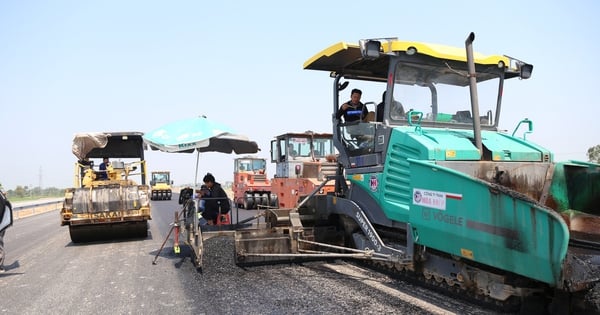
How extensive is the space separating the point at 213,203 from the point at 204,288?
316cm

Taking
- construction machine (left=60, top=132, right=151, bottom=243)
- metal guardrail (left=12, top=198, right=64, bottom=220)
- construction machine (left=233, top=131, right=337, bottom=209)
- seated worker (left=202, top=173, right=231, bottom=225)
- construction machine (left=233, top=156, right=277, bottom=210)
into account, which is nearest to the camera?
seated worker (left=202, top=173, right=231, bottom=225)

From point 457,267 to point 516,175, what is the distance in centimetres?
117

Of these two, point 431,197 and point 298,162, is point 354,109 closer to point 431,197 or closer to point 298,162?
point 431,197

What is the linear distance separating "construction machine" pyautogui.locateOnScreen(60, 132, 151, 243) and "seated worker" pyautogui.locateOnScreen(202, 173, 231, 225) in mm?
2433

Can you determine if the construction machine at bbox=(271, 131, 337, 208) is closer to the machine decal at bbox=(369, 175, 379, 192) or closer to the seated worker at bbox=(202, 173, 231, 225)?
the seated worker at bbox=(202, 173, 231, 225)

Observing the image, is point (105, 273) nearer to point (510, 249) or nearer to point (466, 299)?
point (466, 299)

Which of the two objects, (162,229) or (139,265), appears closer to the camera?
(139,265)

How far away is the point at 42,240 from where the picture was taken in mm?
11312

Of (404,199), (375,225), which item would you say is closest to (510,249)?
(404,199)

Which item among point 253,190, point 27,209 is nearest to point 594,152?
point 253,190

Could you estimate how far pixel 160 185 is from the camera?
115 feet

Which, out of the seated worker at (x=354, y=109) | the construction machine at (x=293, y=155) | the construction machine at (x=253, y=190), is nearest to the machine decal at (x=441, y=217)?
the seated worker at (x=354, y=109)

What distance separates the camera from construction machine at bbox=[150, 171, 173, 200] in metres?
34.8

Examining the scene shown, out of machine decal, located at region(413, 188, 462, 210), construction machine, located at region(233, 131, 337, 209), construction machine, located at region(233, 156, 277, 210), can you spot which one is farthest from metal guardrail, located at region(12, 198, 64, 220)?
machine decal, located at region(413, 188, 462, 210)
